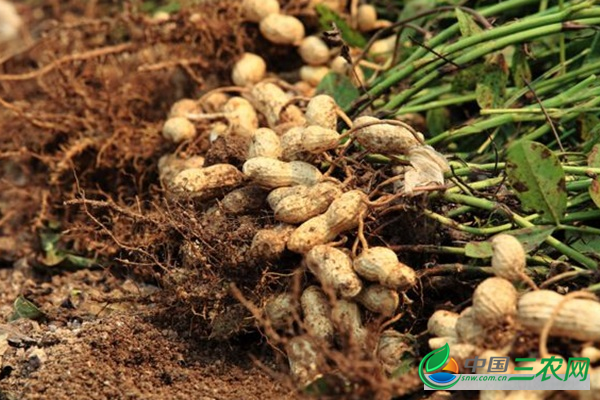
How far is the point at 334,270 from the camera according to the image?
1521 mm

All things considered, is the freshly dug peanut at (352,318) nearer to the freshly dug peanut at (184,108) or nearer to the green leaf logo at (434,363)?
the green leaf logo at (434,363)

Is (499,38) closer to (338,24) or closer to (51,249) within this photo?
(338,24)

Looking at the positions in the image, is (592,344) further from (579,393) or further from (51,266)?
(51,266)

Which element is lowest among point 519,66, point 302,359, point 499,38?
point 302,359

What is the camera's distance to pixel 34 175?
2379mm

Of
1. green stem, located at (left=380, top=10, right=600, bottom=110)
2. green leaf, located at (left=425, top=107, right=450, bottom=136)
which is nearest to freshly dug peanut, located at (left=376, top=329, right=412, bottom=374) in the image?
green stem, located at (left=380, top=10, right=600, bottom=110)

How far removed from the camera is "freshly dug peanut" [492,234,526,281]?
4.66ft

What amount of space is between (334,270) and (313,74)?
2.96ft

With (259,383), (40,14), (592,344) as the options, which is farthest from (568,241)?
(40,14)

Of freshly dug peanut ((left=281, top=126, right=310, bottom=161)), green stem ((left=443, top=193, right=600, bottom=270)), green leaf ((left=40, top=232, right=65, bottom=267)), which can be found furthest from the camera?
green leaf ((left=40, top=232, right=65, bottom=267))

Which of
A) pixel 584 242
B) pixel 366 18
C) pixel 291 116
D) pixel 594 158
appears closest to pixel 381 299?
pixel 584 242

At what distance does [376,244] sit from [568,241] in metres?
0.36

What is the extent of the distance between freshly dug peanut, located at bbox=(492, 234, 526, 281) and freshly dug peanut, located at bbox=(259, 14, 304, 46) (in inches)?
42.3

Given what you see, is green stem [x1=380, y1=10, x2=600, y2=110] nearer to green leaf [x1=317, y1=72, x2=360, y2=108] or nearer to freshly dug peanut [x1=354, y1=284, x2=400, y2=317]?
green leaf [x1=317, y1=72, x2=360, y2=108]
